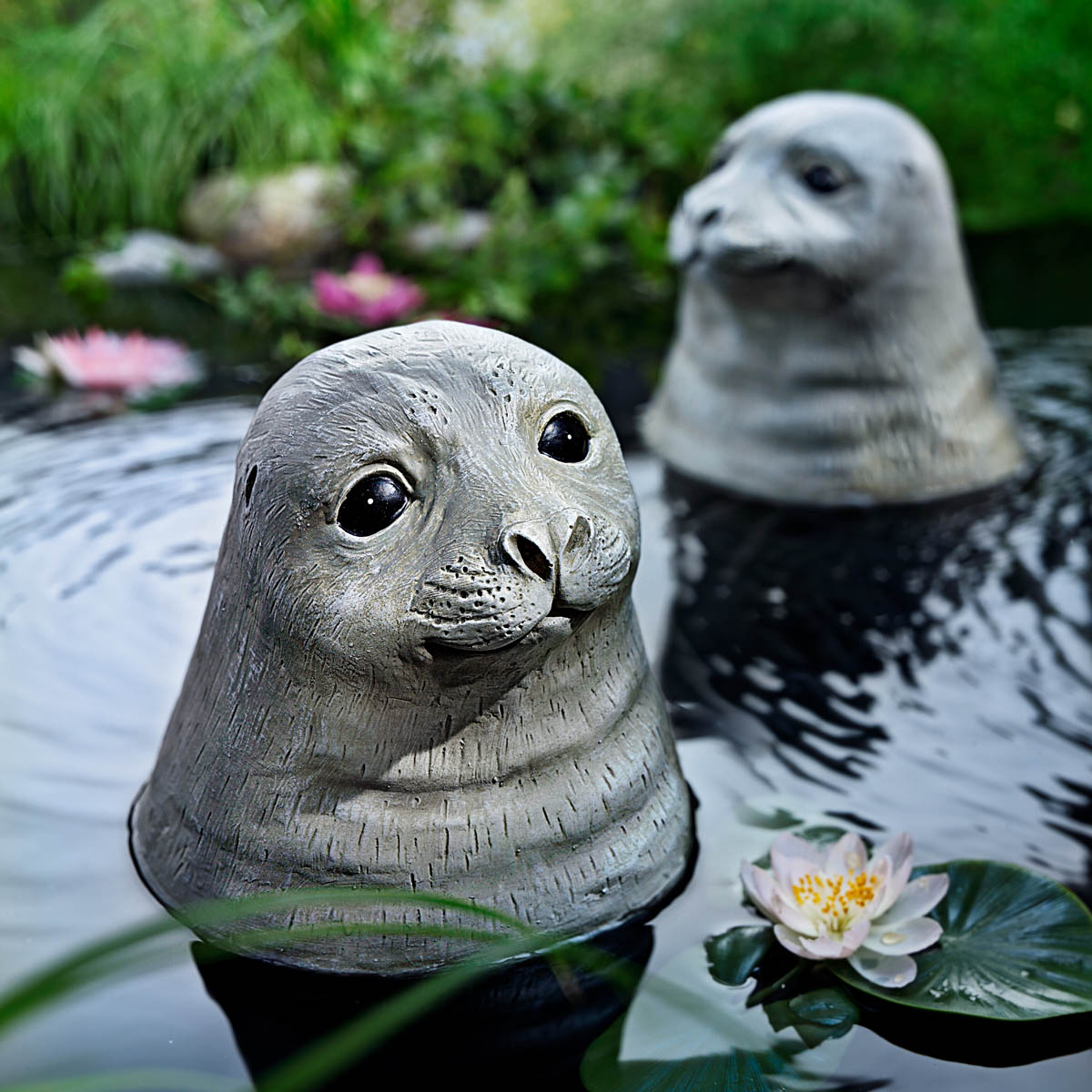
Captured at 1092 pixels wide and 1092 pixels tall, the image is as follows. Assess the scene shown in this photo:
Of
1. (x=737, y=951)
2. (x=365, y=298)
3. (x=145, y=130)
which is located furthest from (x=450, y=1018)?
(x=145, y=130)

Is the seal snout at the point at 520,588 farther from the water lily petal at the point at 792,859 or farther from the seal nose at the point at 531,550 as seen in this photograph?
the water lily petal at the point at 792,859

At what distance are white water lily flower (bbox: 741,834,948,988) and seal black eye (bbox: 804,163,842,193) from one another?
235 cm

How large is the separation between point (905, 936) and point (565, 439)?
0.94m

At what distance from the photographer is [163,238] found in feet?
26.0

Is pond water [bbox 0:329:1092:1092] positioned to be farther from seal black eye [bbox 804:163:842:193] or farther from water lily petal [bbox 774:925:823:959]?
seal black eye [bbox 804:163:842:193]

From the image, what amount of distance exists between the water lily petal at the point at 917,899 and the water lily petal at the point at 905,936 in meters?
0.01

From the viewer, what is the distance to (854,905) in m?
2.25

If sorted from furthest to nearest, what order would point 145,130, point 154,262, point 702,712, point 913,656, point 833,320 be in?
point 145,130
point 154,262
point 833,320
point 913,656
point 702,712

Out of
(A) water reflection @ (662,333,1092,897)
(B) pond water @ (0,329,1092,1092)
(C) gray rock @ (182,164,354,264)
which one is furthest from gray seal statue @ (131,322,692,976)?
(C) gray rock @ (182,164,354,264)

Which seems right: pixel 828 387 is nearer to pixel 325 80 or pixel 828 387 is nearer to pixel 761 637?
pixel 761 637

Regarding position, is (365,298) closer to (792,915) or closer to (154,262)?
(154,262)

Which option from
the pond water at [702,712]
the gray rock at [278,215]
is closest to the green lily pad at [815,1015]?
the pond water at [702,712]

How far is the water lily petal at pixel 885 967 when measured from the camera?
2.21 metres

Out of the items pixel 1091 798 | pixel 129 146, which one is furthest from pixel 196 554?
pixel 129 146
